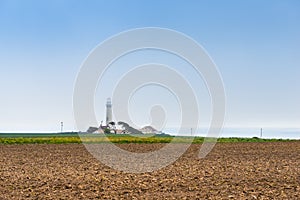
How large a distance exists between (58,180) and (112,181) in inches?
99.3

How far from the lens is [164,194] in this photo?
62.0 ft

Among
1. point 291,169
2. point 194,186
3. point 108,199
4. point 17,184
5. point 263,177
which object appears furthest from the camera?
point 291,169

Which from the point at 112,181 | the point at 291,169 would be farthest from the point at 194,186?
the point at 291,169

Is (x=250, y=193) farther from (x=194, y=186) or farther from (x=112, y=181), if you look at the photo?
(x=112, y=181)

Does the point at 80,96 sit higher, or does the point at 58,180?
the point at 80,96

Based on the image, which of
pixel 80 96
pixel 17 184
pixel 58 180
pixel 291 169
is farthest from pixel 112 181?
pixel 291 169

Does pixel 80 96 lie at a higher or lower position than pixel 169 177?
higher

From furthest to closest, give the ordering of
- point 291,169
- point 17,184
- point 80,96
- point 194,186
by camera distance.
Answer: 1. point 80,96
2. point 291,169
3. point 17,184
4. point 194,186

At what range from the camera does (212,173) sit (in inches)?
995

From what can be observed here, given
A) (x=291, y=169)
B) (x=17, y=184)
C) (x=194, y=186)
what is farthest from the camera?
(x=291, y=169)

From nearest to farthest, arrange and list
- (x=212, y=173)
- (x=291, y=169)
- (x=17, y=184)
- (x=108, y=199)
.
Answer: (x=108, y=199) < (x=17, y=184) < (x=212, y=173) < (x=291, y=169)

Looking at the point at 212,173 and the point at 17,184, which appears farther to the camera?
the point at 212,173

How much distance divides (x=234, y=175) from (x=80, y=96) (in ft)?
32.7

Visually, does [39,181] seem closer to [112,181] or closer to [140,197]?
[112,181]
